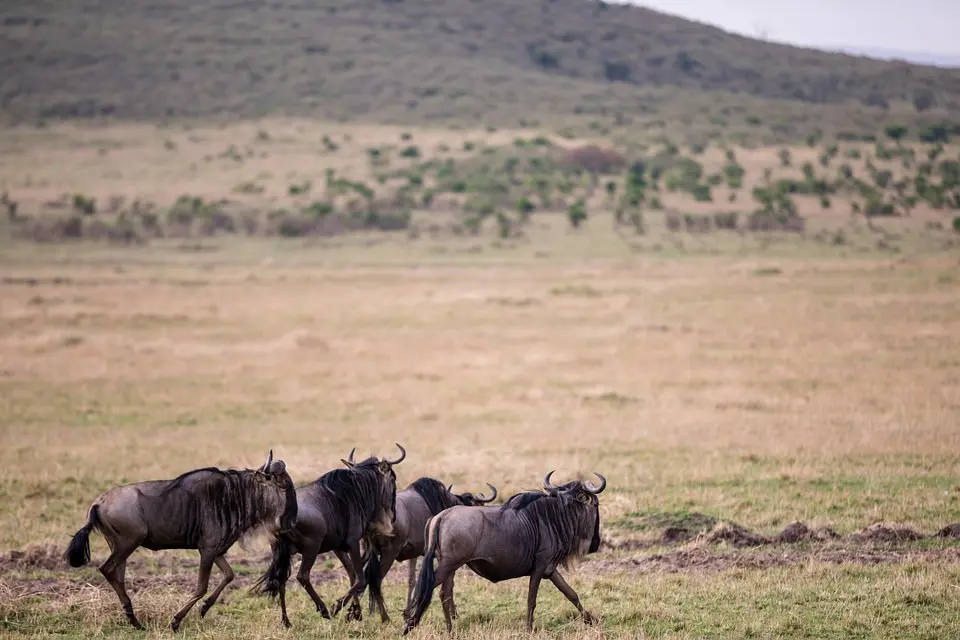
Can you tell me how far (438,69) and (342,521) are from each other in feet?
261

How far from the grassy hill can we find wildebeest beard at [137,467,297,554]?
211 ft

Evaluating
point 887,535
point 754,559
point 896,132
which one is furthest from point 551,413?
point 896,132

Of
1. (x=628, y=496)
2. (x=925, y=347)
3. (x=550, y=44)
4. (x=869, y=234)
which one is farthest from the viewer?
(x=550, y=44)

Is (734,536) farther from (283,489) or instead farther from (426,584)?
(283,489)

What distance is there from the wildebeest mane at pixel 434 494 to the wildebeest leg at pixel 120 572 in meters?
2.29

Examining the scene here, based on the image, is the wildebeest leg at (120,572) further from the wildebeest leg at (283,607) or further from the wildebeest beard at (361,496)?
the wildebeest beard at (361,496)

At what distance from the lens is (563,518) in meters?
8.17

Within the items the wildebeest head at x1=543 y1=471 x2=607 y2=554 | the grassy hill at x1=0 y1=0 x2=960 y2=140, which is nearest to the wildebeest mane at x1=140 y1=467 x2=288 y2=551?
the wildebeest head at x1=543 y1=471 x2=607 y2=554

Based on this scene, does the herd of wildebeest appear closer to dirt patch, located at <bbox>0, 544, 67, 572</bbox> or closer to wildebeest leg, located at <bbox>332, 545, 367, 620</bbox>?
wildebeest leg, located at <bbox>332, 545, 367, 620</bbox>

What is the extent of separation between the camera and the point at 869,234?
43469 millimetres

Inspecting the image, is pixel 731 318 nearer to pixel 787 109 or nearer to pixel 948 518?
pixel 948 518

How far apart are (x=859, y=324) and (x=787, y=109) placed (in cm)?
5876

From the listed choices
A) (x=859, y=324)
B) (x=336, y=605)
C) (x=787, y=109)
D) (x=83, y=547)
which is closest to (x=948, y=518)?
(x=336, y=605)

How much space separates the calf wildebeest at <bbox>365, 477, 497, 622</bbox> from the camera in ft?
28.3
